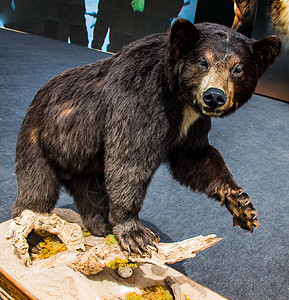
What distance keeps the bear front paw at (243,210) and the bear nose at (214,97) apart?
0.53m

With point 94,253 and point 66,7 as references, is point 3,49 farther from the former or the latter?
point 94,253

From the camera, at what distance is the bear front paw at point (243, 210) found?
1.68 metres

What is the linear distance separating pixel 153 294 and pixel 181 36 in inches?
48.3

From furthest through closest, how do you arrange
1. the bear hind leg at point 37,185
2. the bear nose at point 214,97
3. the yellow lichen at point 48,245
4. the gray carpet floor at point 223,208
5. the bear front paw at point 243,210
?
the gray carpet floor at point 223,208, the yellow lichen at point 48,245, the bear hind leg at point 37,185, the bear front paw at point 243,210, the bear nose at point 214,97

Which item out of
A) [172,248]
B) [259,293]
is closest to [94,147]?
[172,248]

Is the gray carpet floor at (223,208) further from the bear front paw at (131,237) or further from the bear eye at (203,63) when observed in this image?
the bear eye at (203,63)

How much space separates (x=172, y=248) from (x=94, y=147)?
62 centimetres

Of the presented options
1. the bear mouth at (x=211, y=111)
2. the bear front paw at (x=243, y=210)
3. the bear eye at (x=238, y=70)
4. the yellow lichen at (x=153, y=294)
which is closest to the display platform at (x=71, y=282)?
the yellow lichen at (x=153, y=294)

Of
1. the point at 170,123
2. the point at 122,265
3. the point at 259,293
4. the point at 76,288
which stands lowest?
the point at 259,293

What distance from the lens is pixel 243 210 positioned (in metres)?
1.70

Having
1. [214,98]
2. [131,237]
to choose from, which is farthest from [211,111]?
[131,237]

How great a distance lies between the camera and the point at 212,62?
1.42 m

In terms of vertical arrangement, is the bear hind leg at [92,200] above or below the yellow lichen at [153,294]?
above

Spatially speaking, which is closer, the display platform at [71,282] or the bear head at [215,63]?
the bear head at [215,63]
